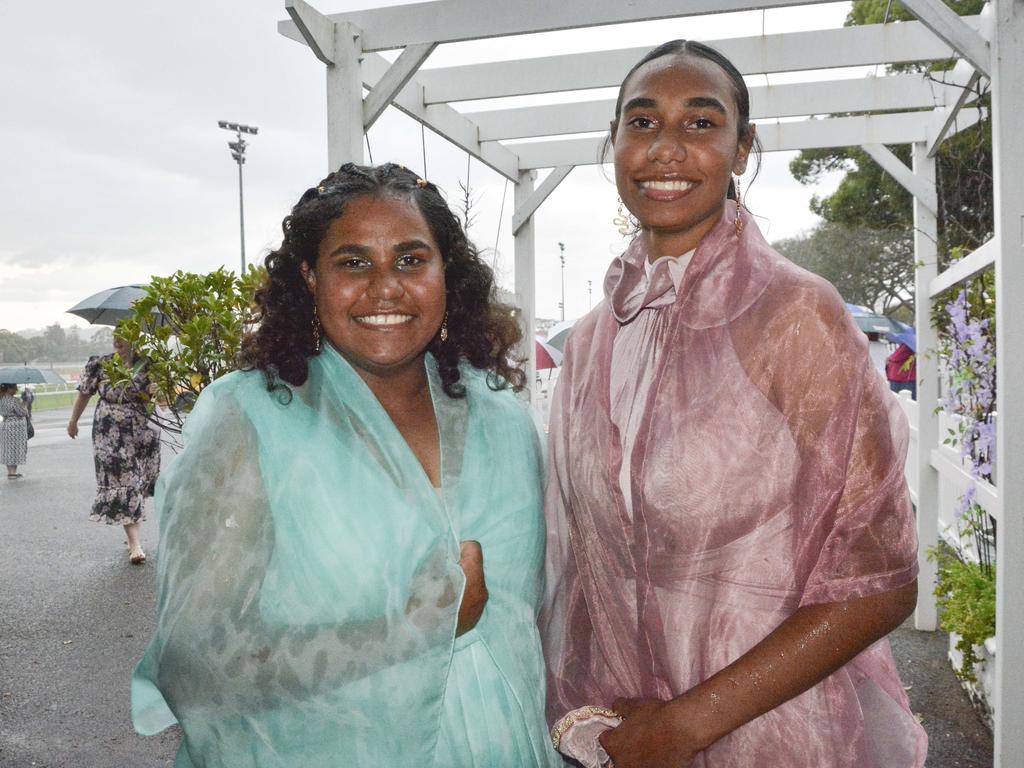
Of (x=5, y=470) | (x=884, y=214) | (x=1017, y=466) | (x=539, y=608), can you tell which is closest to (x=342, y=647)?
(x=539, y=608)

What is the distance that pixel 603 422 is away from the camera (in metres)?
1.68

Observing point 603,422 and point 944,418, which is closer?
point 603,422

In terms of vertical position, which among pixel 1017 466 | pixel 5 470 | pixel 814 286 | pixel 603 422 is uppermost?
pixel 814 286

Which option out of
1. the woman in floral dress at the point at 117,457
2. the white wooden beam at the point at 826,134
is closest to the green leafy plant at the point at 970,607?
the white wooden beam at the point at 826,134

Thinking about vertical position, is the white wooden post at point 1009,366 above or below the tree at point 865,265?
below

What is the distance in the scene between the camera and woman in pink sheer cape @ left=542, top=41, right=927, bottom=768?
1.45 meters

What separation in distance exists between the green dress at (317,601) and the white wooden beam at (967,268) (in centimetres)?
221

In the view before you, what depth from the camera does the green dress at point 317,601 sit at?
1.58m

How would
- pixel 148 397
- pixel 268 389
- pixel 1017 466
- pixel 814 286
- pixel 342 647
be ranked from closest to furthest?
1. pixel 814 286
2. pixel 342 647
3. pixel 268 389
4. pixel 1017 466
5. pixel 148 397

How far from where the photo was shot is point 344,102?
340 centimetres

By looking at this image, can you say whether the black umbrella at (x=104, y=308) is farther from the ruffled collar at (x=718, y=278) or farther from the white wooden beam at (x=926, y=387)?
the ruffled collar at (x=718, y=278)

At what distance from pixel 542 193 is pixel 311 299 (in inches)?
183

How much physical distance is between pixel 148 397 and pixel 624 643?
9.08 ft

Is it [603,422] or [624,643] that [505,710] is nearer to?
[624,643]
